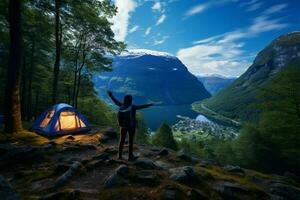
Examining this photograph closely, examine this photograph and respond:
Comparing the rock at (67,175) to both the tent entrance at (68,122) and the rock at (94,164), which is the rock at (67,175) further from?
the tent entrance at (68,122)

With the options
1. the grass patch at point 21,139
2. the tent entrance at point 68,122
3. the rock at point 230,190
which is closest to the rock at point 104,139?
the tent entrance at point 68,122

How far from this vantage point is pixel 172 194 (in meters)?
6.31

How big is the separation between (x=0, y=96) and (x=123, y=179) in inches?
1228

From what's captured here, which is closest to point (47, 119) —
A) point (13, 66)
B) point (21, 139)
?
point (21, 139)

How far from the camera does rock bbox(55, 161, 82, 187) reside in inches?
274

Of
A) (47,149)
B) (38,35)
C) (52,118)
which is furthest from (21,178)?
(38,35)

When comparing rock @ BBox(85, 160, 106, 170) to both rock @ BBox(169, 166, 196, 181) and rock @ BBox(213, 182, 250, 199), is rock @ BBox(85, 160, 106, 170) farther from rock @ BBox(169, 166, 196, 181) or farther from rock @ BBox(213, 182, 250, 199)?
rock @ BBox(213, 182, 250, 199)

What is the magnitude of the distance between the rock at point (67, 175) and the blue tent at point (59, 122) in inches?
336

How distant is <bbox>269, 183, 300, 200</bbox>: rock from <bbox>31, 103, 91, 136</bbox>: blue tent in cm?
1300

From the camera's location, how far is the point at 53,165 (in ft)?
29.9

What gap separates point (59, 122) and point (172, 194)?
12296 millimetres

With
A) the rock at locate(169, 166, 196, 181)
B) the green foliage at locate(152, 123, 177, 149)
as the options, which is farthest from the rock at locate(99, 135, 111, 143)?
the green foliage at locate(152, 123, 177, 149)

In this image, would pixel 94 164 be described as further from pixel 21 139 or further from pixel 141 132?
pixel 141 132

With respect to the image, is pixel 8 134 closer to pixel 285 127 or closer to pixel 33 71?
pixel 33 71
